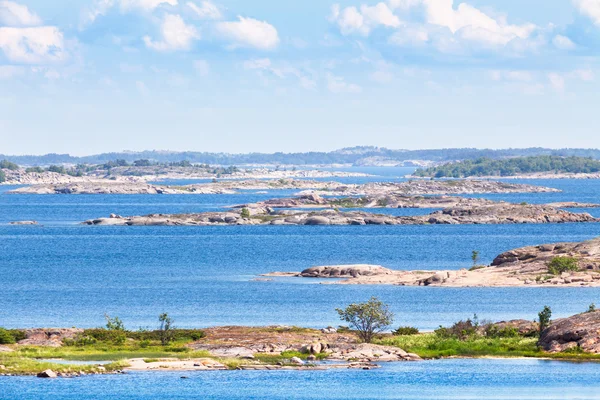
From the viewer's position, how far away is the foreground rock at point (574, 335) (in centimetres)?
5894

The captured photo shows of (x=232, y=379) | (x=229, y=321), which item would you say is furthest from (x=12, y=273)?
(x=232, y=379)

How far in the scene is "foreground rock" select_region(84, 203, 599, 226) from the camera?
601 ft

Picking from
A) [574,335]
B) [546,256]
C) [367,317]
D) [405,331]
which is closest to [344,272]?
[546,256]

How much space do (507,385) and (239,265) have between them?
67594mm

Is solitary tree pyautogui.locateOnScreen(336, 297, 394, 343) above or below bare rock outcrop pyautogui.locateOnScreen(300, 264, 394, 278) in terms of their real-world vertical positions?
above

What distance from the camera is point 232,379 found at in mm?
53531

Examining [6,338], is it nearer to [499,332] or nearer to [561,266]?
[499,332]

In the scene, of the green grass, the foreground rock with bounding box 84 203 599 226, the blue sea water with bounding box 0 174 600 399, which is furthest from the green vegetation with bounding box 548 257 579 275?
the foreground rock with bounding box 84 203 599 226

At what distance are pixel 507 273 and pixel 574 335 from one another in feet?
127

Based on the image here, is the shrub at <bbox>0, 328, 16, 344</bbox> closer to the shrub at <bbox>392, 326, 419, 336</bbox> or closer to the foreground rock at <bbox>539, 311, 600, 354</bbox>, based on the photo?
the shrub at <bbox>392, 326, 419, 336</bbox>

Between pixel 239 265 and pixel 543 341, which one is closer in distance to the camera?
pixel 543 341

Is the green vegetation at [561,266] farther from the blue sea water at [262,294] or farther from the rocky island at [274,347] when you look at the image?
the rocky island at [274,347]

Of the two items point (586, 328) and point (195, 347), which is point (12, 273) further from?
point (586, 328)

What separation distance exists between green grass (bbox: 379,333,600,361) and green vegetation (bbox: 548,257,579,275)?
33161 millimetres
